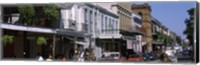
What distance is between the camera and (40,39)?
8.34 meters

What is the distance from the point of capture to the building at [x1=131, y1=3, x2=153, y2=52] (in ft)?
26.2

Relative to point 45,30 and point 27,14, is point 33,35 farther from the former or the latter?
point 27,14

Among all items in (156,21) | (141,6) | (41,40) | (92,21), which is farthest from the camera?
(41,40)

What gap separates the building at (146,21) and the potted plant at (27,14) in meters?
1.56

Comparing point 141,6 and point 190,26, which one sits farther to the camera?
point 141,6

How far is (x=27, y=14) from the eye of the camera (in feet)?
27.7

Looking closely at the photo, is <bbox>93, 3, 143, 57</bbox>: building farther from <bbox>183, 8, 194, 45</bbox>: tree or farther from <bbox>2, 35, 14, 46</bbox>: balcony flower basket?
<bbox>2, 35, 14, 46</bbox>: balcony flower basket

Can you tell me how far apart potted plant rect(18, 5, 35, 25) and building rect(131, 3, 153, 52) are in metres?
1.56

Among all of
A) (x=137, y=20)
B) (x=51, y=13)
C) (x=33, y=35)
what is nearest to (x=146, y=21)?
(x=137, y=20)

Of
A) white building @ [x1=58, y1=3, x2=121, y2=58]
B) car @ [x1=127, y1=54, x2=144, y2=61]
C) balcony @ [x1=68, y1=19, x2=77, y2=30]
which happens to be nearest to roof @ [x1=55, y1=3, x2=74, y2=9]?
white building @ [x1=58, y1=3, x2=121, y2=58]

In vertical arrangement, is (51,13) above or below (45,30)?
above

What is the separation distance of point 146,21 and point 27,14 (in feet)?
5.98

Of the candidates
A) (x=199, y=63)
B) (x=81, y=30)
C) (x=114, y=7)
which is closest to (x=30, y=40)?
(x=81, y=30)

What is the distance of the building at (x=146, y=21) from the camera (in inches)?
315
